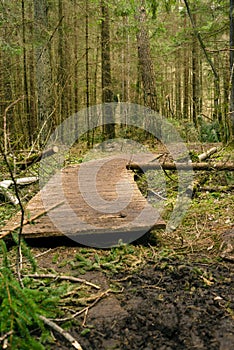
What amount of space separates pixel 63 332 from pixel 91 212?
2.06 m

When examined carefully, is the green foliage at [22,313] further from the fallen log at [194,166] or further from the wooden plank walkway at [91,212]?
the fallen log at [194,166]

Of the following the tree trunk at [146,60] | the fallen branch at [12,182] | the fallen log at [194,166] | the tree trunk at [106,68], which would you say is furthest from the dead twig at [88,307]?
the tree trunk at [106,68]

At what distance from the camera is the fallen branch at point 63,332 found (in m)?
2.34

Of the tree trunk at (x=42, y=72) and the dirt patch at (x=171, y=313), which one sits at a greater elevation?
the tree trunk at (x=42, y=72)

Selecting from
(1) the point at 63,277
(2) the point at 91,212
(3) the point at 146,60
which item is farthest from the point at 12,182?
(3) the point at 146,60

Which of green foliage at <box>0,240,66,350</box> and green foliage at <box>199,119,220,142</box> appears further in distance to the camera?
green foliage at <box>199,119,220,142</box>

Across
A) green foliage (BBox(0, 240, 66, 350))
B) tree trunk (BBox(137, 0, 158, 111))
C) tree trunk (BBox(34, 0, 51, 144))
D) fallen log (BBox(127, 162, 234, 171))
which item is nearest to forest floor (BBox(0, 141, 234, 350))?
green foliage (BBox(0, 240, 66, 350))

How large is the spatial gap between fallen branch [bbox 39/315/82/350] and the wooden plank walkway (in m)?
0.79

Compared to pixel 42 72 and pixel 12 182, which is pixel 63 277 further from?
pixel 42 72

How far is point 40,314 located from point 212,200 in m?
3.87

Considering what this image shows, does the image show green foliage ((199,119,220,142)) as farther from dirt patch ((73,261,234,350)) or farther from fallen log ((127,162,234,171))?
dirt patch ((73,261,234,350))

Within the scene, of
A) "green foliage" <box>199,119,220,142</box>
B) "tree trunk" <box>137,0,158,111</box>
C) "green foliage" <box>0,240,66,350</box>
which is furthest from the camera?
"tree trunk" <box>137,0,158,111</box>

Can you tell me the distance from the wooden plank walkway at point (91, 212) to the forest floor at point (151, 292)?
0.16 meters

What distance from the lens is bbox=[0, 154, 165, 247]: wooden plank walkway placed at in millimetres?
3936
